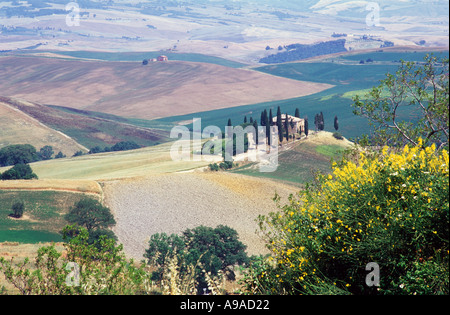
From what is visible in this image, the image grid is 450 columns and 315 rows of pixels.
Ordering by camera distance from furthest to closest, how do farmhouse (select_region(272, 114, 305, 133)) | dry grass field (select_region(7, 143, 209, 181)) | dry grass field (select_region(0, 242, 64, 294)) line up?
1. farmhouse (select_region(272, 114, 305, 133))
2. dry grass field (select_region(7, 143, 209, 181))
3. dry grass field (select_region(0, 242, 64, 294))

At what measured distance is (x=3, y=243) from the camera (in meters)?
49.3

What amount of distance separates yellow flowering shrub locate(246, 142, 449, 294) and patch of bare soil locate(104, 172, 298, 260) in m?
43.9

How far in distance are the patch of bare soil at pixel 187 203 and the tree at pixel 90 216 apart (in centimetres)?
151

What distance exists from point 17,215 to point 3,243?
461 inches

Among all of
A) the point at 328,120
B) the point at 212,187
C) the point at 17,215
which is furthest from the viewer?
the point at 328,120

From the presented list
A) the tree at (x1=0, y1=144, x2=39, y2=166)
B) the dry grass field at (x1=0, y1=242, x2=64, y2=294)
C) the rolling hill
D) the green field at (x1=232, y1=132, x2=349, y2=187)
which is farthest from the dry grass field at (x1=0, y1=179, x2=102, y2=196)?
the rolling hill

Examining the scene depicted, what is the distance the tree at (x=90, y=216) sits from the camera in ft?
193

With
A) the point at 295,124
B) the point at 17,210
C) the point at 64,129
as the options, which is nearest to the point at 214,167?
the point at 17,210

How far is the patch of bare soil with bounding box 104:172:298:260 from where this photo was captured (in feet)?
200

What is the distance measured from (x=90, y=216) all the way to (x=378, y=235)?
52250 millimetres

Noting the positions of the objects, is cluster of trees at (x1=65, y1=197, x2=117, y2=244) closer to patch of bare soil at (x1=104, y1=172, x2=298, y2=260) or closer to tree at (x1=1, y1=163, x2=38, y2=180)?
patch of bare soil at (x1=104, y1=172, x2=298, y2=260)
